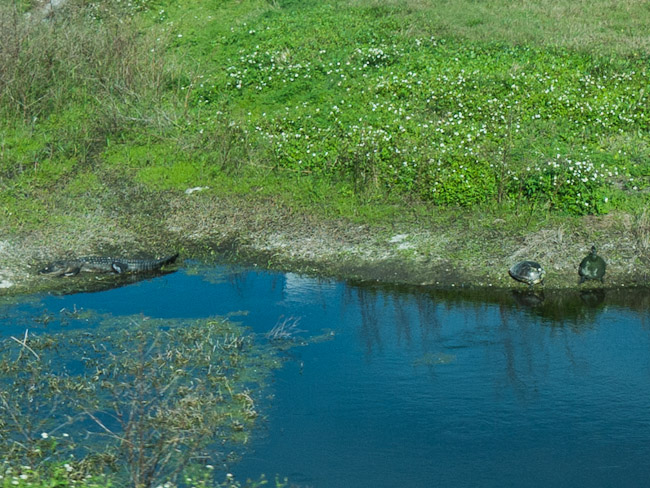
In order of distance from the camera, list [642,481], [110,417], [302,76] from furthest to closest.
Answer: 1. [302,76]
2. [110,417]
3. [642,481]

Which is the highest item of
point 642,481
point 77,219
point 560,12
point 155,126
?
point 560,12

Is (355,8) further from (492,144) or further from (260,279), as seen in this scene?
(260,279)

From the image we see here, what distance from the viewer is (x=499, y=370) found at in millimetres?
8922

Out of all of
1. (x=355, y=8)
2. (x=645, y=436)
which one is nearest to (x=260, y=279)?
(x=645, y=436)

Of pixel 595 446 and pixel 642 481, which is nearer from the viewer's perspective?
pixel 642 481

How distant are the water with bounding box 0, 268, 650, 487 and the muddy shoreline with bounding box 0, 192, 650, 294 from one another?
0.35 meters

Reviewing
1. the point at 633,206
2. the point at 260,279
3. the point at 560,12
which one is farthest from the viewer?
the point at 560,12

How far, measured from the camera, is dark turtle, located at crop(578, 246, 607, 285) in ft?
36.3

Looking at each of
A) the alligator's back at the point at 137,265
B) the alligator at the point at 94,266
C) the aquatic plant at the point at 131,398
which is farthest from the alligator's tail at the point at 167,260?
the aquatic plant at the point at 131,398

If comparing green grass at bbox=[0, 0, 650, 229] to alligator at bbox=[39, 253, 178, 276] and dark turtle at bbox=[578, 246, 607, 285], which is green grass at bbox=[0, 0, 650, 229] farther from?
alligator at bbox=[39, 253, 178, 276]

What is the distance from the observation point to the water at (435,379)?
7.29m

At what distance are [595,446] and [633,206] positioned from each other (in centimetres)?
556

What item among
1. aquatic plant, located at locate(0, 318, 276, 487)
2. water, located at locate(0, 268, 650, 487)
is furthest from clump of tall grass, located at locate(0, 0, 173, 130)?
aquatic plant, located at locate(0, 318, 276, 487)

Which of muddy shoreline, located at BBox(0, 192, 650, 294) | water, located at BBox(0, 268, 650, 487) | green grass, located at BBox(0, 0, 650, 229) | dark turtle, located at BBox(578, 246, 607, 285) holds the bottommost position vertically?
water, located at BBox(0, 268, 650, 487)
